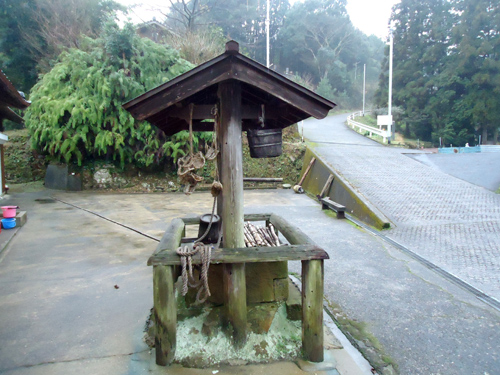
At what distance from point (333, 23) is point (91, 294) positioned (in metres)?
50.7

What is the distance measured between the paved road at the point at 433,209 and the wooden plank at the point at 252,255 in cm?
334

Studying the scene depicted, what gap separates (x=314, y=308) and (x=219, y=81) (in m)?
2.23

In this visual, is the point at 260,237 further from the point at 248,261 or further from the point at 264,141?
the point at 248,261

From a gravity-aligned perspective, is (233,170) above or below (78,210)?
above

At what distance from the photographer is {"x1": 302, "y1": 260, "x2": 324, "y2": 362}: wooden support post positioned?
3078 mm

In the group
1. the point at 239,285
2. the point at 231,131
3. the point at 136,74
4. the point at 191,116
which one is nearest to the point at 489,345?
the point at 239,285

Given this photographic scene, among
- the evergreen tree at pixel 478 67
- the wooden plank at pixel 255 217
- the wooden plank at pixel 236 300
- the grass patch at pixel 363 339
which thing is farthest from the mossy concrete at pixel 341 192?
the evergreen tree at pixel 478 67

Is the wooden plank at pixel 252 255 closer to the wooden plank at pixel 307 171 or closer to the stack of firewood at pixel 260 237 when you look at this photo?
the stack of firewood at pixel 260 237

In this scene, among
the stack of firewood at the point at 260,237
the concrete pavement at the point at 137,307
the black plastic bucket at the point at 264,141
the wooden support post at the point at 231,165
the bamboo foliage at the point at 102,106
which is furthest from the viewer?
the bamboo foliage at the point at 102,106

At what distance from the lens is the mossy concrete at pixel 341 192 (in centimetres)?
879

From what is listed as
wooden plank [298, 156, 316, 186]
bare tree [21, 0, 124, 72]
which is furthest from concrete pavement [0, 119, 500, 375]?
bare tree [21, 0, 124, 72]

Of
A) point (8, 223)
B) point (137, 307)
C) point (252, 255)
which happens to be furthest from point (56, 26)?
point (252, 255)

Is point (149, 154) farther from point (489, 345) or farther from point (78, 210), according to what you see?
point (489, 345)

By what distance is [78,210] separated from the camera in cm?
1059
